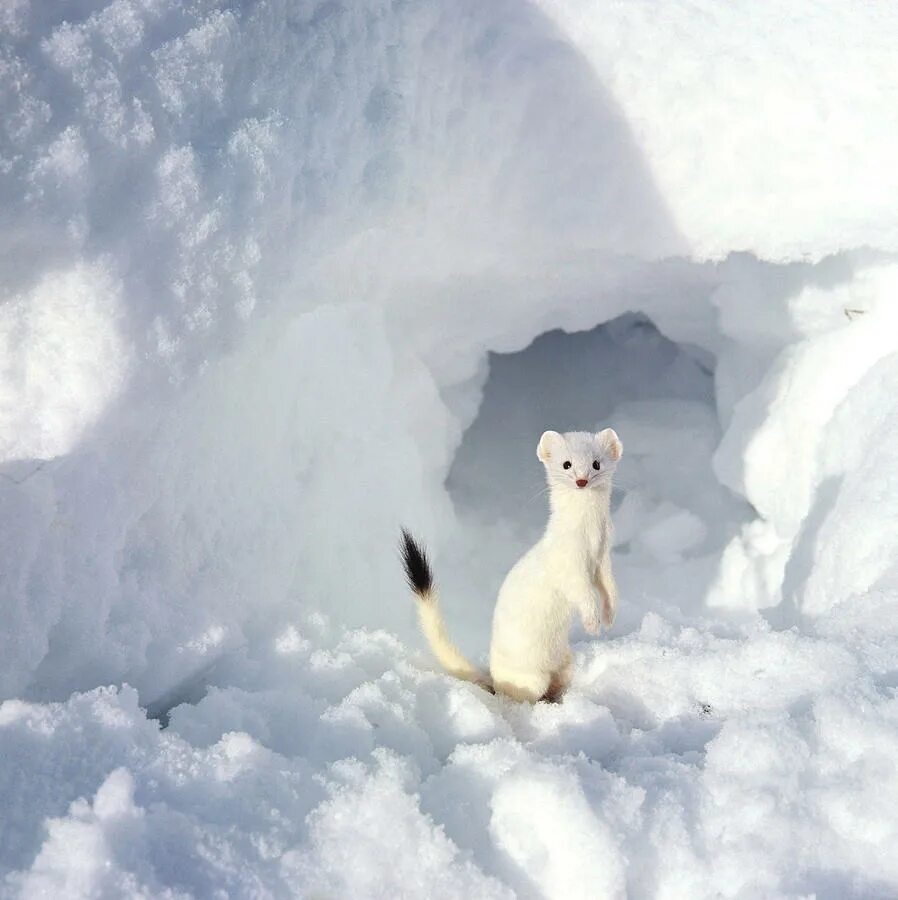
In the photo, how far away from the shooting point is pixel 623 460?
3.16 metres

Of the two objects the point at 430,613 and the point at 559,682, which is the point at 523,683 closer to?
the point at 559,682

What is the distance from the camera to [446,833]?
1204 mm

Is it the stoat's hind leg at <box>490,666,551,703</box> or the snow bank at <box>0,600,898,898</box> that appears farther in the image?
the stoat's hind leg at <box>490,666,551,703</box>

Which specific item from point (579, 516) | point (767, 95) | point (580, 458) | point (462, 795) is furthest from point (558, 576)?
point (767, 95)

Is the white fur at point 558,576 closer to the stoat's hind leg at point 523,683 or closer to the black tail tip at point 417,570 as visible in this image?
the stoat's hind leg at point 523,683

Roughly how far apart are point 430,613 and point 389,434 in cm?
74

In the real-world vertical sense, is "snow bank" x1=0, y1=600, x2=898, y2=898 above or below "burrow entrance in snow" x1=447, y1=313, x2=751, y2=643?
above

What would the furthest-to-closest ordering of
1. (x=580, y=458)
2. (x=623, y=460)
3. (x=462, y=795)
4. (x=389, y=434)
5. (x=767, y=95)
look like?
(x=623, y=460) < (x=389, y=434) < (x=767, y=95) < (x=580, y=458) < (x=462, y=795)

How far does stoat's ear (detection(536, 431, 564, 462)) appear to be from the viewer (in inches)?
62.4

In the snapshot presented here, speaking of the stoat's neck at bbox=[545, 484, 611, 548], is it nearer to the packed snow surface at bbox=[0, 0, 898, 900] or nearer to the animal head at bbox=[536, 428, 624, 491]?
the animal head at bbox=[536, 428, 624, 491]

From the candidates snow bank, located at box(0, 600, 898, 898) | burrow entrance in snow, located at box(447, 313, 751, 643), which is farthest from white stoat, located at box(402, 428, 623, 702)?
burrow entrance in snow, located at box(447, 313, 751, 643)

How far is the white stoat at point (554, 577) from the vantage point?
62.4 inches

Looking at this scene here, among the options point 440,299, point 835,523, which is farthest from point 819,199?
point 440,299

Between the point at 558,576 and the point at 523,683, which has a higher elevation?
the point at 558,576
